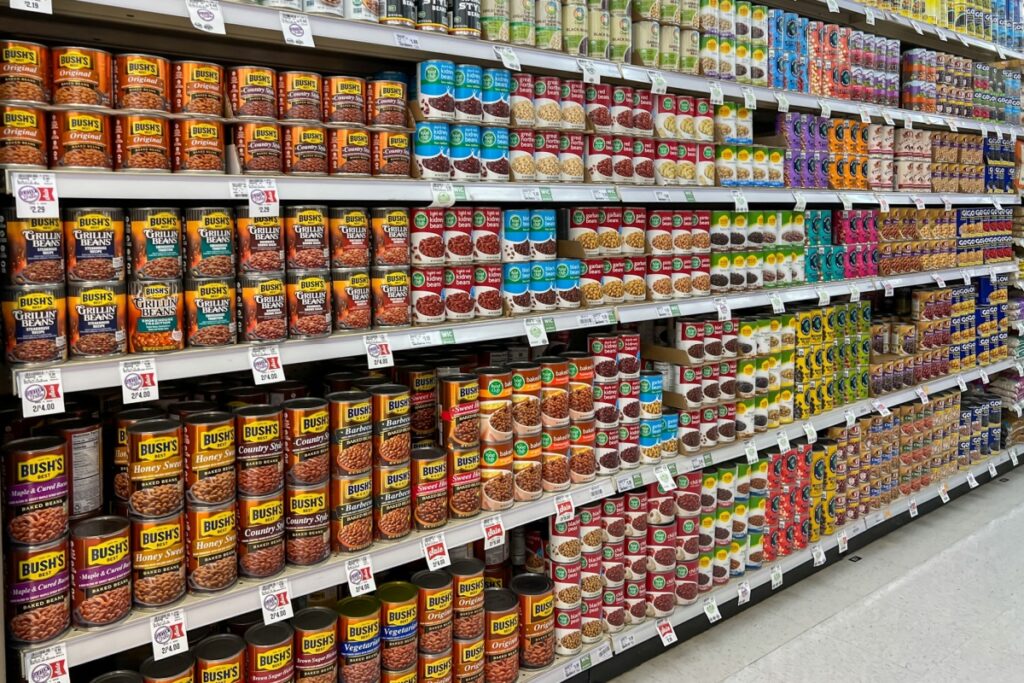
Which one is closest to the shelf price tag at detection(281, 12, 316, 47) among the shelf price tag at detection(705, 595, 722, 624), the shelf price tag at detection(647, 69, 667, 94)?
the shelf price tag at detection(647, 69, 667, 94)

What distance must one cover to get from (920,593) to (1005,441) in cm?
202

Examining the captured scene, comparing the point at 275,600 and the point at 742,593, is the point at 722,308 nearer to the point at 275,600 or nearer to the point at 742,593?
the point at 742,593

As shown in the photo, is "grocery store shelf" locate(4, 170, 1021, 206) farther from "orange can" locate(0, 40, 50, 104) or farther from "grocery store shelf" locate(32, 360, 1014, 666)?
"grocery store shelf" locate(32, 360, 1014, 666)

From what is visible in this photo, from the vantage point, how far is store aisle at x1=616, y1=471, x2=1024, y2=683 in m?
2.58

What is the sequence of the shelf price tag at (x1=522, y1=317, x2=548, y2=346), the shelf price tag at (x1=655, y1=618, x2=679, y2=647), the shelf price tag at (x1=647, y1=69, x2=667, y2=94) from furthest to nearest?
the shelf price tag at (x1=655, y1=618, x2=679, y2=647) < the shelf price tag at (x1=647, y1=69, x2=667, y2=94) < the shelf price tag at (x1=522, y1=317, x2=548, y2=346)

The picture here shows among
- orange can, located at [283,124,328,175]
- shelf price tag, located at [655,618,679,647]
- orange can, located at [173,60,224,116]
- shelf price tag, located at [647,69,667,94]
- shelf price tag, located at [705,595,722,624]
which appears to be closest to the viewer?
orange can, located at [173,60,224,116]

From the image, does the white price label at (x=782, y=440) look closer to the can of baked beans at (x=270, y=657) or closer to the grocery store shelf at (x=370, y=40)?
the grocery store shelf at (x=370, y=40)

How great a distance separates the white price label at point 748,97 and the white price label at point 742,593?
1738mm

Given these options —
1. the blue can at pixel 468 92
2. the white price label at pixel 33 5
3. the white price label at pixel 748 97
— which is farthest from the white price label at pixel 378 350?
Result: the white price label at pixel 748 97

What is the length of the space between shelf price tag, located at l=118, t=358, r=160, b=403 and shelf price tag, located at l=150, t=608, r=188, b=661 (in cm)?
45

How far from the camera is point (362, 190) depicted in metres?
1.88

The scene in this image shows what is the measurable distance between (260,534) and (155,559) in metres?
0.22

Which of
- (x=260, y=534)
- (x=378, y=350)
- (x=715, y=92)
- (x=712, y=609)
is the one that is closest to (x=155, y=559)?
(x=260, y=534)

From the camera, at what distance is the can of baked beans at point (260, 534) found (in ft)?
5.76
